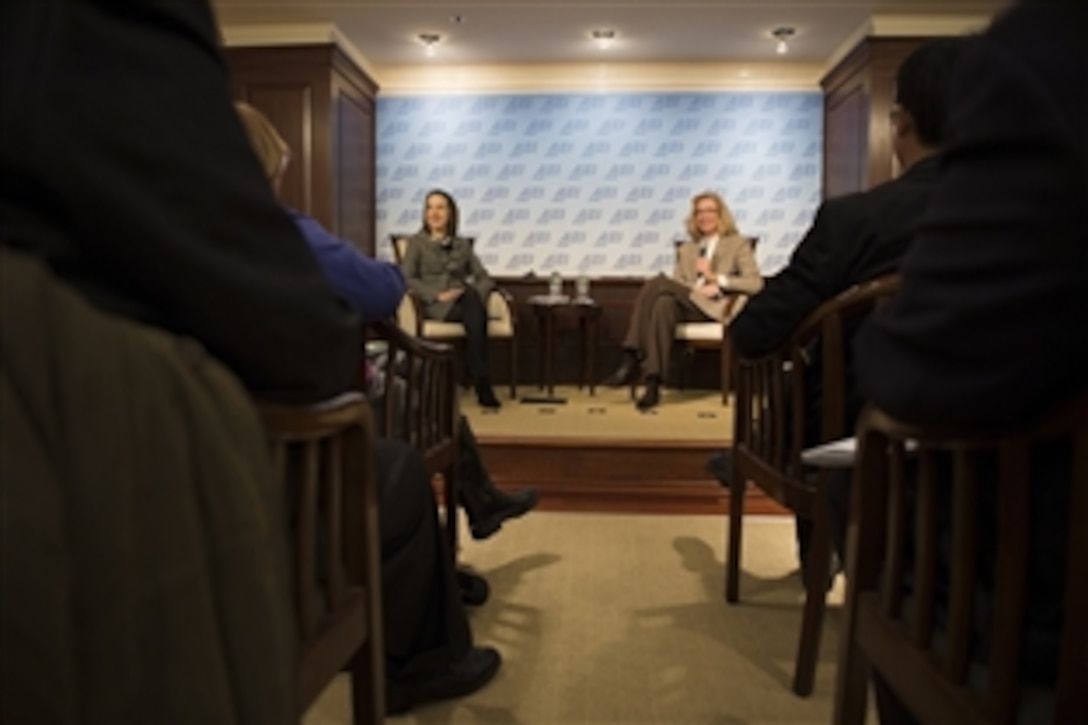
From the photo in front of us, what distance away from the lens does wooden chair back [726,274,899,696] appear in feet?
4.91

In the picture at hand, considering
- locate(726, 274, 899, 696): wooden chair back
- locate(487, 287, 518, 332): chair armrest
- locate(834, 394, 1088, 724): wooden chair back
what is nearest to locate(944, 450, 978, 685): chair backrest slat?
locate(834, 394, 1088, 724): wooden chair back

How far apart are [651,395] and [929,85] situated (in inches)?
130

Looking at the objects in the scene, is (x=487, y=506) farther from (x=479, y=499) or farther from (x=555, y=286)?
(x=555, y=286)

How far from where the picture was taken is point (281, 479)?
0.76 metres

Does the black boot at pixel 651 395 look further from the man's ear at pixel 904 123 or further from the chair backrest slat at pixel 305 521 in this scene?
the chair backrest slat at pixel 305 521

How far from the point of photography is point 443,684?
1.57 meters

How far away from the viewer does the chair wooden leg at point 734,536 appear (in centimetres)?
204

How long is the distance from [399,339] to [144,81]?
3.44 feet

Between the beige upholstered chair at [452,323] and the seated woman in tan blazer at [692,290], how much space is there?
69cm

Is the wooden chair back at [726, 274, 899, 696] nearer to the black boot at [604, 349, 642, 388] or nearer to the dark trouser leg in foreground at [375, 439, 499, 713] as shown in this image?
the dark trouser leg in foreground at [375, 439, 499, 713]

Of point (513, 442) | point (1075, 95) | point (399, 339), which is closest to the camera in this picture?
point (1075, 95)

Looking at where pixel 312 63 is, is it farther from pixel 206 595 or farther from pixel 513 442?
pixel 206 595

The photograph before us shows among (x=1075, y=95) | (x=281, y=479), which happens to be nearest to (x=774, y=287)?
(x=1075, y=95)

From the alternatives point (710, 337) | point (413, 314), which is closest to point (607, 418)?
point (710, 337)
